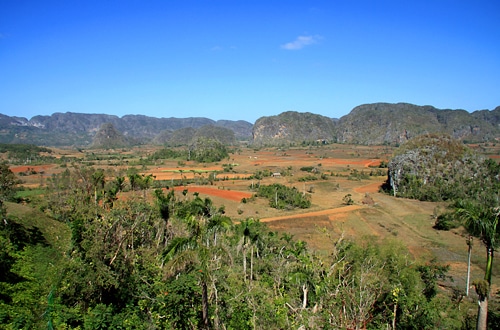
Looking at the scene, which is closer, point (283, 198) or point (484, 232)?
point (484, 232)

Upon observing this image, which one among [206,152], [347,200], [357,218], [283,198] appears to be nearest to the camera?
[357,218]

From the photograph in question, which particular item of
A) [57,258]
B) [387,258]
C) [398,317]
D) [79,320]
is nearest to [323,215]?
[387,258]

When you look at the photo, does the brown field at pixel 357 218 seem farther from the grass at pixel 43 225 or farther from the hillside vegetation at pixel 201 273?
the grass at pixel 43 225

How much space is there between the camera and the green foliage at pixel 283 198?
174 feet

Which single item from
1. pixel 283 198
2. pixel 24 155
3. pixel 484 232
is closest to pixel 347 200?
pixel 283 198

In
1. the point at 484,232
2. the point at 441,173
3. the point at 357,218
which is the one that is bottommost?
the point at 357,218

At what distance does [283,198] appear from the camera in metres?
55.3

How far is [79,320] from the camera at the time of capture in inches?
453

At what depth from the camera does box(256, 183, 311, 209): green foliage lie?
53.1 meters

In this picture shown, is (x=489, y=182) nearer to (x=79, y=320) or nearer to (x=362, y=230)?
(x=362, y=230)

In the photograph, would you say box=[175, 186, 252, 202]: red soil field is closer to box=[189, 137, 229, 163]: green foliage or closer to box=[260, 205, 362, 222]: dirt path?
box=[260, 205, 362, 222]: dirt path

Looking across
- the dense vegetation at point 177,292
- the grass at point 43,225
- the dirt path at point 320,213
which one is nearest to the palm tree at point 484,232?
the dense vegetation at point 177,292

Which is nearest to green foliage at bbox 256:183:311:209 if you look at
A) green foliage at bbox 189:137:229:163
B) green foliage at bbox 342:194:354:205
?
green foliage at bbox 342:194:354:205

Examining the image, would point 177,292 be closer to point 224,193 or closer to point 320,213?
point 320,213
